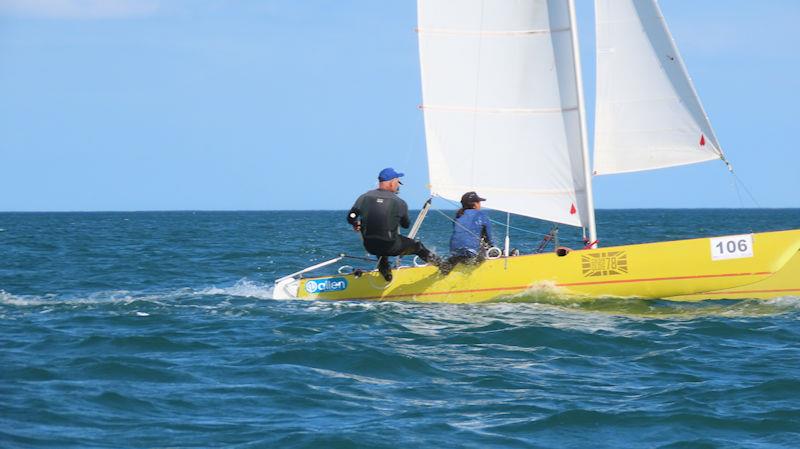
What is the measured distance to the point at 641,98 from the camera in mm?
14984

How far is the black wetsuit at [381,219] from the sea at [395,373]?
80 centimetres

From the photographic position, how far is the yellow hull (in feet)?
46.0

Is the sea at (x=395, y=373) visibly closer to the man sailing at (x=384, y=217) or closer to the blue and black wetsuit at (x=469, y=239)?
the blue and black wetsuit at (x=469, y=239)

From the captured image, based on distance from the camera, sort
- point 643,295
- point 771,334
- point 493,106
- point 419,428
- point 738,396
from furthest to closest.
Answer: point 493,106 → point 643,295 → point 771,334 → point 738,396 → point 419,428

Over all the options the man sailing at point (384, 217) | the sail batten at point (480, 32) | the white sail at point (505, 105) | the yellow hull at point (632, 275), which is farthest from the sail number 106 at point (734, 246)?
the man sailing at point (384, 217)

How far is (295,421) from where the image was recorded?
804 cm

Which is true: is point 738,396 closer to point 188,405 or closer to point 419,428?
point 419,428

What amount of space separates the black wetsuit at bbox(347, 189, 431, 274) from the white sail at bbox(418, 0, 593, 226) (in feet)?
4.91

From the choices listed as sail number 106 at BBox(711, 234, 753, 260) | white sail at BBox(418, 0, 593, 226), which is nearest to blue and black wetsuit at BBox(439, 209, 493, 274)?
white sail at BBox(418, 0, 593, 226)

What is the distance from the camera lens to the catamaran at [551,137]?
14391 mm

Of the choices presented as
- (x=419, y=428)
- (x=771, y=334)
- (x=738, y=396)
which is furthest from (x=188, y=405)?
(x=771, y=334)

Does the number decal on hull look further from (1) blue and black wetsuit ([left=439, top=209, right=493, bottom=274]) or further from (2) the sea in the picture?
(1) blue and black wetsuit ([left=439, top=209, right=493, bottom=274])

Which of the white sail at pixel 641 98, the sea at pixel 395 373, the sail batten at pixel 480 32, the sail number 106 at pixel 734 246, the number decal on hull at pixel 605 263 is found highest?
the sail batten at pixel 480 32

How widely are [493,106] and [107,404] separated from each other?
8.41m
